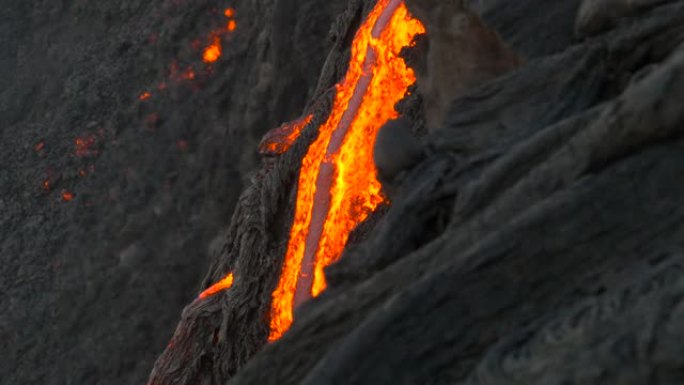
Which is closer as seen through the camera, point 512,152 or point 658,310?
point 658,310

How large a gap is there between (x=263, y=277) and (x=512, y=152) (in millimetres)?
5238

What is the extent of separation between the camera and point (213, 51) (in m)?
20.5

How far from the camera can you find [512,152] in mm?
4703

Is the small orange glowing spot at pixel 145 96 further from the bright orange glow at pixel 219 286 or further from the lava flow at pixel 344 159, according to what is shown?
the bright orange glow at pixel 219 286

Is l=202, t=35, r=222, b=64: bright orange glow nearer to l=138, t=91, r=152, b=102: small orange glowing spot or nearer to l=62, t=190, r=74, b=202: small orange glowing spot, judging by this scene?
l=138, t=91, r=152, b=102: small orange glowing spot

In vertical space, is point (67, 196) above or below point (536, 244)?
above

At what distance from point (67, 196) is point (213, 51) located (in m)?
4.80

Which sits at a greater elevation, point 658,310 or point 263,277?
point 263,277

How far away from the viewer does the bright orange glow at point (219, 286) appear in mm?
10531

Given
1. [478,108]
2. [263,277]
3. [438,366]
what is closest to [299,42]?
[263,277]

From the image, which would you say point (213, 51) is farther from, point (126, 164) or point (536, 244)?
point (536, 244)

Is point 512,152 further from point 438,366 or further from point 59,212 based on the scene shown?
point 59,212

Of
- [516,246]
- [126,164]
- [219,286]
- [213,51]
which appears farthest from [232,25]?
[516,246]

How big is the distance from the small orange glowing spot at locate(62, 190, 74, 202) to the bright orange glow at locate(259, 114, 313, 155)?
9.97m
